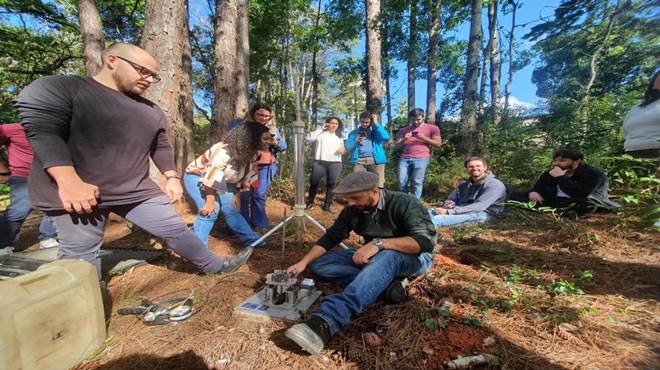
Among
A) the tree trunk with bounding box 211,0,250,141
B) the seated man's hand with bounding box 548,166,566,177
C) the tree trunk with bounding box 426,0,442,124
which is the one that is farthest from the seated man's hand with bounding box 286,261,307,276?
the tree trunk with bounding box 426,0,442,124

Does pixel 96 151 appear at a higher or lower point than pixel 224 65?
lower

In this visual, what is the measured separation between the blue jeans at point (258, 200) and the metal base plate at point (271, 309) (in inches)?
79.3

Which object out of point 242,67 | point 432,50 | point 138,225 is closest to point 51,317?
point 138,225

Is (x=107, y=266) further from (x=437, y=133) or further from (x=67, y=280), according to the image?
(x=437, y=133)

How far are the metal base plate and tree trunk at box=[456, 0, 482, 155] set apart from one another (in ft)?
24.9

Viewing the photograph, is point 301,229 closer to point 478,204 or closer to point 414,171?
point 478,204

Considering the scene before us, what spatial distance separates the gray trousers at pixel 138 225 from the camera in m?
2.02

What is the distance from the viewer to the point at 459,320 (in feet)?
6.67

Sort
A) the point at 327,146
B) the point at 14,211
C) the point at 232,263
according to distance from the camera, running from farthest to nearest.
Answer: the point at 327,146 → the point at 14,211 → the point at 232,263

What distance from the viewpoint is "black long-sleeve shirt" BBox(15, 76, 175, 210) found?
5.81ft

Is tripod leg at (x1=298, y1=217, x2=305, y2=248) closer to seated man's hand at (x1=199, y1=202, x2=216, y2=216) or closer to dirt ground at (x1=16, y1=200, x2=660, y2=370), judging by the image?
dirt ground at (x1=16, y1=200, x2=660, y2=370)

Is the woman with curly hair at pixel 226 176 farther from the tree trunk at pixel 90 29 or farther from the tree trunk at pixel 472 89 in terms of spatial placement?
the tree trunk at pixel 472 89

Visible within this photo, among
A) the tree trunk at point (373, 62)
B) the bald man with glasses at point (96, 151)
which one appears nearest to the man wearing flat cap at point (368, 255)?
the bald man with glasses at point (96, 151)

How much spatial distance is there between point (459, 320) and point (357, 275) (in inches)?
29.8
